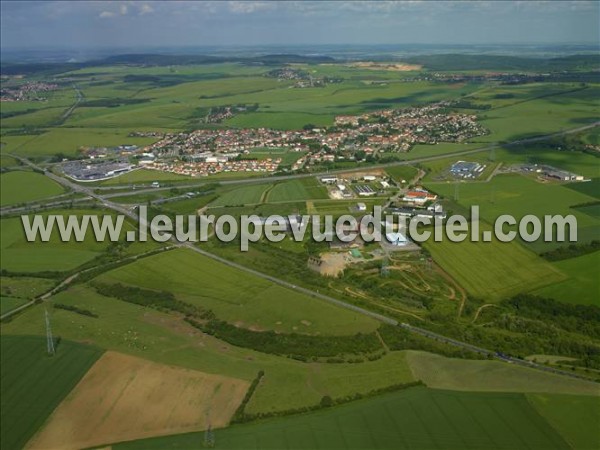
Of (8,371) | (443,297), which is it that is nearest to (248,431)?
(8,371)

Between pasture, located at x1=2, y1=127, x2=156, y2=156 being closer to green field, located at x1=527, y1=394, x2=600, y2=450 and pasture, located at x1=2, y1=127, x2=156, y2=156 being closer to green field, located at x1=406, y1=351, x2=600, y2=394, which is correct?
green field, located at x1=406, y1=351, x2=600, y2=394

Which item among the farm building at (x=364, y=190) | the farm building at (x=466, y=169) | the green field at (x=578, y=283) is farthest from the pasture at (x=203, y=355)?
the farm building at (x=466, y=169)

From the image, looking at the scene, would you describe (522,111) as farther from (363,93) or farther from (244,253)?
(244,253)

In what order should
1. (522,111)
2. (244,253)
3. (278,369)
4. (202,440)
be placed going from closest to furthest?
(202,440) → (278,369) → (244,253) → (522,111)

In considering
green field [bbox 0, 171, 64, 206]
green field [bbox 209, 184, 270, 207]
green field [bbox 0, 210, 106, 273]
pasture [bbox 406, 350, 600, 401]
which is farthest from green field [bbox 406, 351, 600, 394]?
green field [bbox 0, 171, 64, 206]

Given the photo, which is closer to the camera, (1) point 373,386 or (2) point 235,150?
(1) point 373,386

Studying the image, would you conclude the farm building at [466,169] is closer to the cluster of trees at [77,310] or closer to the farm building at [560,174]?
the farm building at [560,174]
